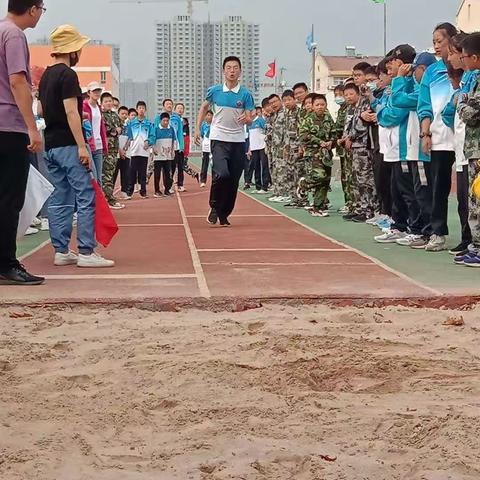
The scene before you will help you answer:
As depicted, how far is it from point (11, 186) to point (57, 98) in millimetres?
1036

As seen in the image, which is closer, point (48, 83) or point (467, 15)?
point (48, 83)

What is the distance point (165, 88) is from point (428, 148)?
6793cm

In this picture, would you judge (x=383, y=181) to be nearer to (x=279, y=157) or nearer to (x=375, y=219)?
(x=375, y=219)

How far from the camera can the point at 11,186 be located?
5992 mm

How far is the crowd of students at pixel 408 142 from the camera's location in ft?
23.3

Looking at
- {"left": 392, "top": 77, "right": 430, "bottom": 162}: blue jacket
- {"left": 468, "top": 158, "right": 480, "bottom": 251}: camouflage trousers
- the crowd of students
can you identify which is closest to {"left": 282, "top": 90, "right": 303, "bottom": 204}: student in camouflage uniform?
the crowd of students

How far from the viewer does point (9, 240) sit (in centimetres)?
611

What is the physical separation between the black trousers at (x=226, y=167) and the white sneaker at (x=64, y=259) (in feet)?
10.8

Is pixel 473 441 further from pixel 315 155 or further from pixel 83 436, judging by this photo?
pixel 315 155

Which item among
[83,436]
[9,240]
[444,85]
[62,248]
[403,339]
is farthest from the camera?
[444,85]

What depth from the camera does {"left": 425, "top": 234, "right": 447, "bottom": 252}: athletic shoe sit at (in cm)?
796

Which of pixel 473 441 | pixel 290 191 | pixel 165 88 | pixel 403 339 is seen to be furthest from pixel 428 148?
pixel 165 88

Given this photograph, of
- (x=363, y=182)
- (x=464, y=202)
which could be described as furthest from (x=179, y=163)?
(x=464, y=202)

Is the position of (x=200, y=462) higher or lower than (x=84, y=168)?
lower
